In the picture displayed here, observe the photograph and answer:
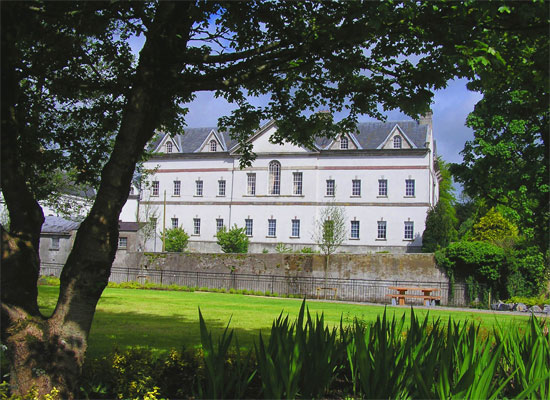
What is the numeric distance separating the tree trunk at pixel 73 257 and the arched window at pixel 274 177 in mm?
43703

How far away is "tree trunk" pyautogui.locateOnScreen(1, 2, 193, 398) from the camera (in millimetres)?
4977

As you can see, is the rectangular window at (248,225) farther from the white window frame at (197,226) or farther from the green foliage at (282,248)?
the white window frame at (197,226)

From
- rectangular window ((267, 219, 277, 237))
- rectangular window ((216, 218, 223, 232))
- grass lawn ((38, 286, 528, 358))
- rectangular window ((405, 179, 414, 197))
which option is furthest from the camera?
rectangular window ((216, 218, 223, 232))

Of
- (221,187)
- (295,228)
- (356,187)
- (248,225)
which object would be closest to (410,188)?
(356,187)

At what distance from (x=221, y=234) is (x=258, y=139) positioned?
971cm

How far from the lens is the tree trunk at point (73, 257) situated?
196 inches

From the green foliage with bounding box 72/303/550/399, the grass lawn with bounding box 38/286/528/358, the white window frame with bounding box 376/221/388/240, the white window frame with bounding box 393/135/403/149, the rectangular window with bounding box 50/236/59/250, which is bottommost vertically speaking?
the grass lawn with bounding box 38/286/528/358

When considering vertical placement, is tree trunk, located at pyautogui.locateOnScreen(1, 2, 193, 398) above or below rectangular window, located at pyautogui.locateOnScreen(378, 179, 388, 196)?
below

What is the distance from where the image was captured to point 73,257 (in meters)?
5.35

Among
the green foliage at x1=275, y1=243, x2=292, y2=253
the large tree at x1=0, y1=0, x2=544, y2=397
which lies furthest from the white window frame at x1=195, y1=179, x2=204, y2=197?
the large tree at x1=0, y1=0, x2=544, y2=397

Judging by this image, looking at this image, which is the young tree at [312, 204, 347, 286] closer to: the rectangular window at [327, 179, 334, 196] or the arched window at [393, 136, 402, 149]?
the rectangular window at [327, 179, 334, 196]

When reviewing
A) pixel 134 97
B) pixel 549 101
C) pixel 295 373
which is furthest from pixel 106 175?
pixel 549 101

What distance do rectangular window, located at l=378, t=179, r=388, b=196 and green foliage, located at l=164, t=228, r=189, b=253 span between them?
59.9ft

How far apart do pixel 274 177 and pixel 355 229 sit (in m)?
9.02
